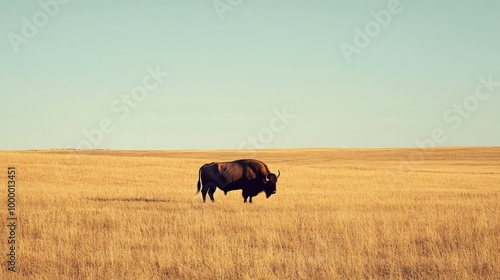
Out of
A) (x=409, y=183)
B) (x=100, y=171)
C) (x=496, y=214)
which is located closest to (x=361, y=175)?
(x=409, y=183)

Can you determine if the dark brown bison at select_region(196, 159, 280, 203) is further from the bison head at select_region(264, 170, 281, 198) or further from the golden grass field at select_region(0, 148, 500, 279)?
the golden grass field at select_region(0, 148, 500, 279)

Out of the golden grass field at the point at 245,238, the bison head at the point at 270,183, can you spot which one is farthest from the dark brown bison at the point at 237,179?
the golden grass field at the point at 245,238

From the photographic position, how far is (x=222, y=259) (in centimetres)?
885

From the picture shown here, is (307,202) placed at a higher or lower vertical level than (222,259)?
higher

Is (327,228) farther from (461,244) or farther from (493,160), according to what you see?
(493,160)

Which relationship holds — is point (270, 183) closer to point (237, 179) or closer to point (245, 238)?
point (237, 179)

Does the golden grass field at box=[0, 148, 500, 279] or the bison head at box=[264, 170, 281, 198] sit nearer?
the golden grass field at box=[0, 148, 500, 279]

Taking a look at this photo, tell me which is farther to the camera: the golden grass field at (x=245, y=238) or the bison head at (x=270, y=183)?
the bison head at (x=270, y=183)

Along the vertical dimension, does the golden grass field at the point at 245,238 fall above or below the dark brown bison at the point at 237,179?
below

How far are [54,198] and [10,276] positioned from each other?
1201 cm

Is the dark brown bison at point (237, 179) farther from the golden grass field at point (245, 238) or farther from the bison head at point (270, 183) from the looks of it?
the golden grass field at point (245, 238)

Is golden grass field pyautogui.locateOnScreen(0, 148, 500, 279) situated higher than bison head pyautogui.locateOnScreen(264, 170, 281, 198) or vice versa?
bison head pyautogui.locateOnScreen(264, 170, 281, 198)

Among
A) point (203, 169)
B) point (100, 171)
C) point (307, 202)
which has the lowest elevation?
point (307, 202)

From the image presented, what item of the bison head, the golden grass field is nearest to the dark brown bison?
the bison head
